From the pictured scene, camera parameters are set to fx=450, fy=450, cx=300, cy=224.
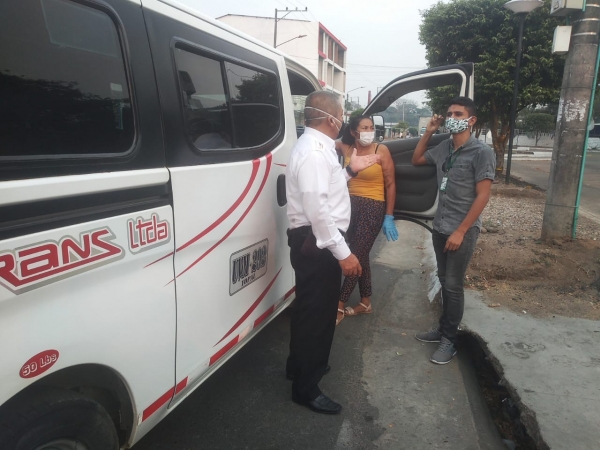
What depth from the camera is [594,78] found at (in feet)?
16.3

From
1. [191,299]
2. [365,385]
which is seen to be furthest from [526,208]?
[191,299]

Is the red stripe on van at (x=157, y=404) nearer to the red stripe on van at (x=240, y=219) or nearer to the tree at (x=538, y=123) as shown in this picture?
the red stripe on van at (x=240, y=219)

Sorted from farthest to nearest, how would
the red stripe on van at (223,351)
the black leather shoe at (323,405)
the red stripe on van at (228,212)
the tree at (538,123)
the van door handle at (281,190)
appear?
the tree at (538,123)
the van door handle at (281,190)
the black leather shoe at (323,405)
the red stripe on van at (223,351)
the red stripe on van at (228,212)

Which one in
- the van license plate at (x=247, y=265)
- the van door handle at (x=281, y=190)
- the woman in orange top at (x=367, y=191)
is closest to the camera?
the van license plate at (x=247, y=265)

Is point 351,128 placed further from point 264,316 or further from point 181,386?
point 181,386

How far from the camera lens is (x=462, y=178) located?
3066 mm

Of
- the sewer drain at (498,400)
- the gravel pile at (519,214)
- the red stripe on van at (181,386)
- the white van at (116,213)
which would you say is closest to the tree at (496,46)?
the gravel pile at (519,214)

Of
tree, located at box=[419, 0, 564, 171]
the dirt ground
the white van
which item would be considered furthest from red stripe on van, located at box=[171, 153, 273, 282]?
tree, located at box=[419, 0, 564, 171]

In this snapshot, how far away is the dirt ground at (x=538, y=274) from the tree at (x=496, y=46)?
825 cm

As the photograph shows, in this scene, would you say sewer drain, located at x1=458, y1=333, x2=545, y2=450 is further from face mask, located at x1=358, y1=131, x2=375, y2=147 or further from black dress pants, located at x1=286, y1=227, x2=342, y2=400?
face mask, located at x1=358, y1=131, x2=375, y2=147

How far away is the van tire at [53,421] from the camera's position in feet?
4.33

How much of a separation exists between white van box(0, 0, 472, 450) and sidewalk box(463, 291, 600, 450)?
5.81 feet

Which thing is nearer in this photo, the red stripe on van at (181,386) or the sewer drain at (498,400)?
the red stripe on van at (181,386)

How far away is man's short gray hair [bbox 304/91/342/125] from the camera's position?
258cm
